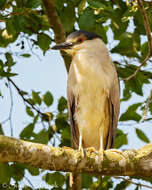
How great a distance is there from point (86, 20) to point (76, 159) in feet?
4.07

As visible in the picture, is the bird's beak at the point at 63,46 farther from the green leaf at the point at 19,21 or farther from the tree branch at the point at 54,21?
the green leaf at the point at 19,21

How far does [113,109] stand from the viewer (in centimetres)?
375

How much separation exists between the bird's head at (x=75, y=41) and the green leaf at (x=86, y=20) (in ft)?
1.62

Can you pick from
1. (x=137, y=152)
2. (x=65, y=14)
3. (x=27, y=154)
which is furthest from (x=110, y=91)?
(x=27, y=154)

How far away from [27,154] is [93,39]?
1781 millimetres

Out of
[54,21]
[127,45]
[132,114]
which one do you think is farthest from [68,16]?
[132,114]

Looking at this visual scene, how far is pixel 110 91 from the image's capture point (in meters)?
3.66

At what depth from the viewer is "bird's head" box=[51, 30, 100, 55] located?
12.2 feet

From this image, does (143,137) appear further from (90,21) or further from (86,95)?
(90,21)

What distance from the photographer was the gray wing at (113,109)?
3.70 m

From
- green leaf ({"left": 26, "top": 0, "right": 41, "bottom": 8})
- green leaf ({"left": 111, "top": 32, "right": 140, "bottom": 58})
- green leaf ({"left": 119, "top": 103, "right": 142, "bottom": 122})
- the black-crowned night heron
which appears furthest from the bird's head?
green leaf ({"left": 119, "top": 103, "right": 142, "bottom": 122})

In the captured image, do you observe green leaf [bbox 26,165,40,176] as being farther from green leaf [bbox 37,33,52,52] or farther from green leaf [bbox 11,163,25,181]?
green leaf [bbox 37,33,52,52]

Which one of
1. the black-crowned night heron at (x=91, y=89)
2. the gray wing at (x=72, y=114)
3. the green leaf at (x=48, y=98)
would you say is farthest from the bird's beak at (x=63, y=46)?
the green leaf at (x=48, y=98)

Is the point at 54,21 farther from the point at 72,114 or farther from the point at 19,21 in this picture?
the point at 72,114
